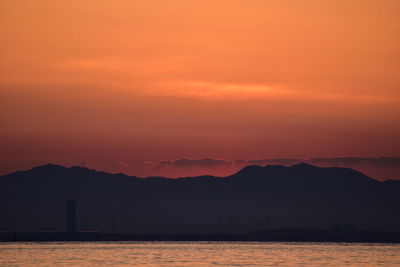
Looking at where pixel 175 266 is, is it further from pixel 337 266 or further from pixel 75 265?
pixel 337 266

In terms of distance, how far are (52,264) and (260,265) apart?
32.3 m

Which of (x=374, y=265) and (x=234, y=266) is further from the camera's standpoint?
(x=374, y=265)

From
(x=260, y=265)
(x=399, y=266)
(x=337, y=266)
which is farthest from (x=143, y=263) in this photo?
(x=399, y=266)

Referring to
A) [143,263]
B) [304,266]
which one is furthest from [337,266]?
[143,263]

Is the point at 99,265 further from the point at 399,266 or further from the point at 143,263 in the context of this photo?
the point at 399,266

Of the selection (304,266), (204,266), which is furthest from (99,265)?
(304,266)

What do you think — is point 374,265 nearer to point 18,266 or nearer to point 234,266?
point 234,266

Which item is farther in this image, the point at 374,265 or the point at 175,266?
the point at 374,265

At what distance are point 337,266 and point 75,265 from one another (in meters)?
40.1

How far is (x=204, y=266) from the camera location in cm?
14412

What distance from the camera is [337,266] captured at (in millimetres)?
150125

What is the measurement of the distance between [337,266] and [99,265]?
120 ft

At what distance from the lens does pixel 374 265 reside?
15638cm

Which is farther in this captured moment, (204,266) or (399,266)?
(399,266)
